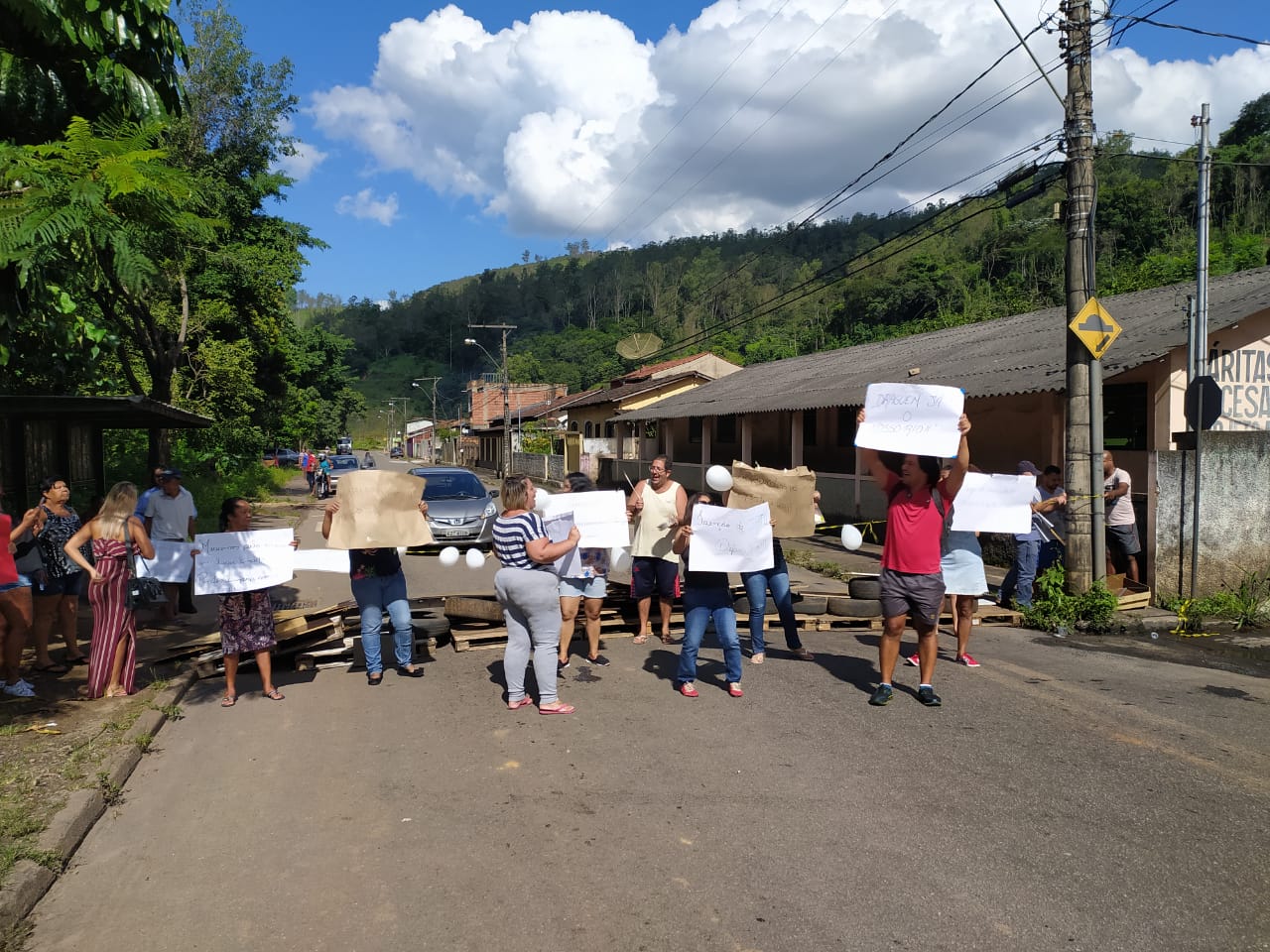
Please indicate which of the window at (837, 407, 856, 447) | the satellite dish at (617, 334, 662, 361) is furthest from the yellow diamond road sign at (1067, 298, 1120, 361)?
the satellite dish at (617, 334, 662, 361)

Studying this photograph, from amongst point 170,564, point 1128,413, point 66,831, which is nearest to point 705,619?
point 66,831

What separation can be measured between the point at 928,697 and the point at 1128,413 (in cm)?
1167

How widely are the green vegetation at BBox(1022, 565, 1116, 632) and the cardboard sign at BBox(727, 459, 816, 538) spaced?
382 cm

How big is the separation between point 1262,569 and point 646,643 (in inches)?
313

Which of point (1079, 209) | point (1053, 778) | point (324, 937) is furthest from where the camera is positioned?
point (1079, 209)

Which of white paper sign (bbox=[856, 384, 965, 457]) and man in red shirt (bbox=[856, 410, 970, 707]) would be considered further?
man in red shirt (bbox=[856, 410, 970, 707])

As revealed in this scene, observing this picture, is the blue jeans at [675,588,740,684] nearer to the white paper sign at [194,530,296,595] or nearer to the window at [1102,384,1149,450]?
the white paper sign at [194,530,296,595]

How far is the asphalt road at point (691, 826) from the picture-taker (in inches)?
137

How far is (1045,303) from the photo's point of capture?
46750mm

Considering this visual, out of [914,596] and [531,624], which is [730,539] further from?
[531,624]

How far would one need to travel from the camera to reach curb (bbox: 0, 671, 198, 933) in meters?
3.67

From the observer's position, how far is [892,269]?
216ft

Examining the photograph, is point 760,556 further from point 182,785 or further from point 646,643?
point 182,785

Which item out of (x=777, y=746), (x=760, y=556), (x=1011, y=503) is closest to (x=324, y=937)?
(x=777, y=746)
